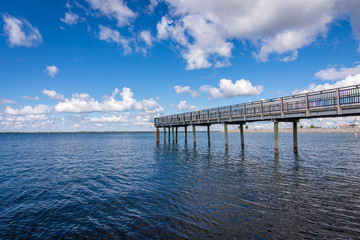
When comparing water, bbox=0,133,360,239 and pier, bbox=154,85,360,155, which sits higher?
pier, bbox=154,85,360,155

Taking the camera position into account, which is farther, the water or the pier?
the pier

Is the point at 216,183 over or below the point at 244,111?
below

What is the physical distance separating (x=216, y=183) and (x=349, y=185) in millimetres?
7431

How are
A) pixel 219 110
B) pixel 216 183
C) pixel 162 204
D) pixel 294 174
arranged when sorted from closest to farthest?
pixel 162 204 → pixel 216 183 → pixel 294 174 → pixel 219 110

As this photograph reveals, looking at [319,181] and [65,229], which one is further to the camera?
Result: [319,181]

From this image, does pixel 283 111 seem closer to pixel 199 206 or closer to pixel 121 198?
pixel 199 206

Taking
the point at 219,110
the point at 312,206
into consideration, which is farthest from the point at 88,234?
the point at 219,110

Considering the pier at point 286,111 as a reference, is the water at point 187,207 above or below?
below

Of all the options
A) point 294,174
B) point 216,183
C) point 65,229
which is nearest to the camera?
point 65,229

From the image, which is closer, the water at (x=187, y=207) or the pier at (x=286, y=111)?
the water at (x=187, y=207)

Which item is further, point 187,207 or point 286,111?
point 286,111

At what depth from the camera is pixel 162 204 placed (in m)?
8.71

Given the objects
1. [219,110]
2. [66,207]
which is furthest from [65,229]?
[219,110]

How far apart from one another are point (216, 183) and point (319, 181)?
6.38 m
